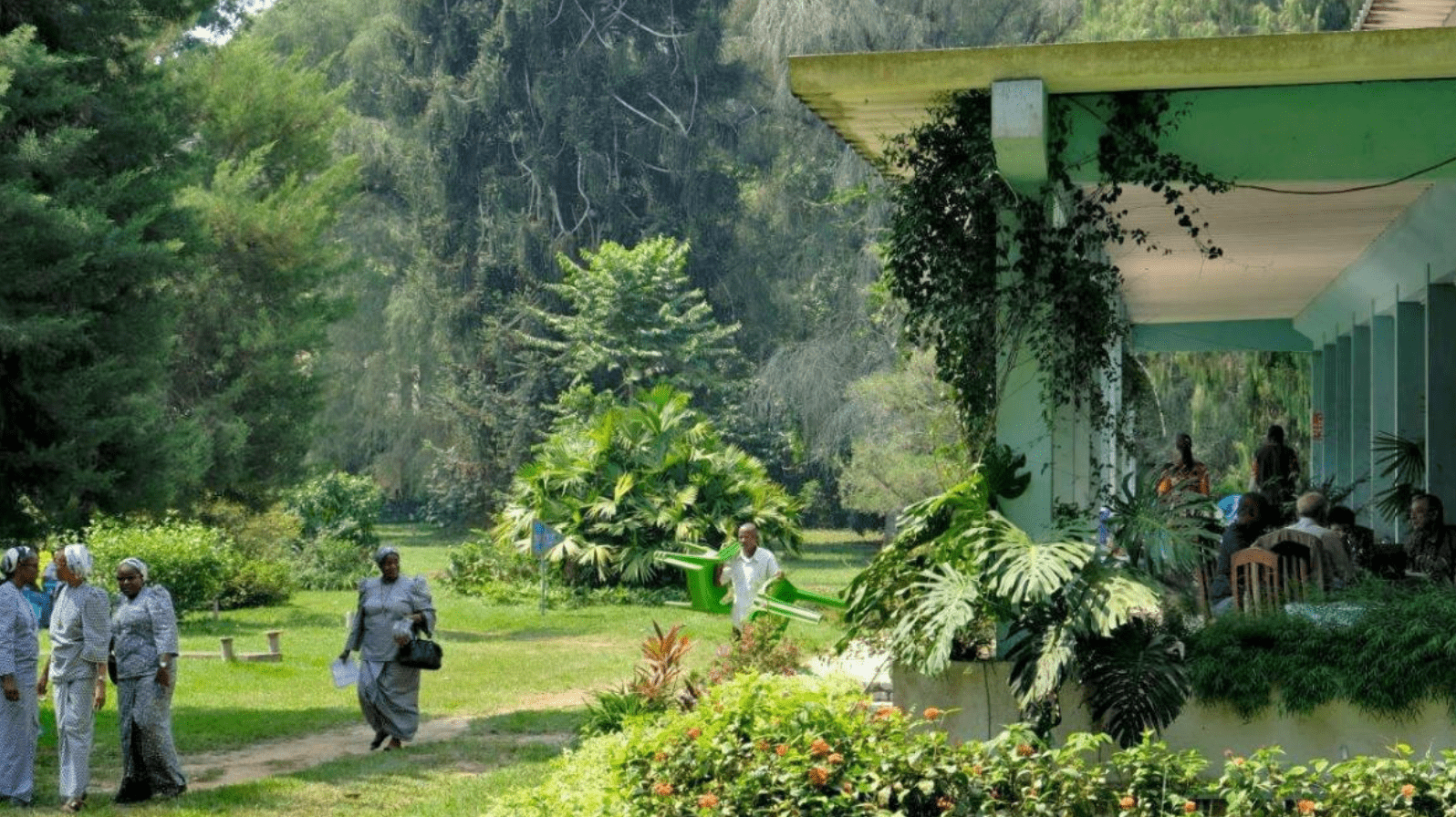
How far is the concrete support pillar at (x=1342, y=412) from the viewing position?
22.6 meters

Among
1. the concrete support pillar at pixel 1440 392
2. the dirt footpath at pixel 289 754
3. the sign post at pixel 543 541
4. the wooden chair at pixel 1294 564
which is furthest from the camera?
the sign post at pixel 543 541

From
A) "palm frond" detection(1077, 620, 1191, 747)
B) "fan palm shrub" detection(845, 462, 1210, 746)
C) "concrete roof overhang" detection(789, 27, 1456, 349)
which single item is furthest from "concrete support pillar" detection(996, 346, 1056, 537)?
"concrete roof overhang" detection(789, 27, 1456, 349)

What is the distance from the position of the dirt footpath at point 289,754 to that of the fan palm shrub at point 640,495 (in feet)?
37.4

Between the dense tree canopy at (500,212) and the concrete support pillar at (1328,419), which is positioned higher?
the dense tree canopy at (500,212)

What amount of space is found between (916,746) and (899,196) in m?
3.91

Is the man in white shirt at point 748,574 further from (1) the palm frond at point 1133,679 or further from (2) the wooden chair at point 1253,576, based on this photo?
(1) the palm frond at point 1133,679

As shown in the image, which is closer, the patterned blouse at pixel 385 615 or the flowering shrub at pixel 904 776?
the flowering shrub at pixel 904 776

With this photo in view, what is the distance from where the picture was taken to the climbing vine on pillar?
10.2 m

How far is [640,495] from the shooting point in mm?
28922

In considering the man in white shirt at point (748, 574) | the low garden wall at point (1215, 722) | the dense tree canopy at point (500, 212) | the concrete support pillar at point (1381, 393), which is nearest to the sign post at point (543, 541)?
the dense tree canopy at point (500, 212)

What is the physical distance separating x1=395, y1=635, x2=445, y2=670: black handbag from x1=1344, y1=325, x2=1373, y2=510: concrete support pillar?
10.9 meters

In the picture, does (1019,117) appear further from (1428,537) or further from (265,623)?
(265,623)

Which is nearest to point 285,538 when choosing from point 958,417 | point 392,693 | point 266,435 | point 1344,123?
point 266,435

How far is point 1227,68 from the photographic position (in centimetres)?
952
